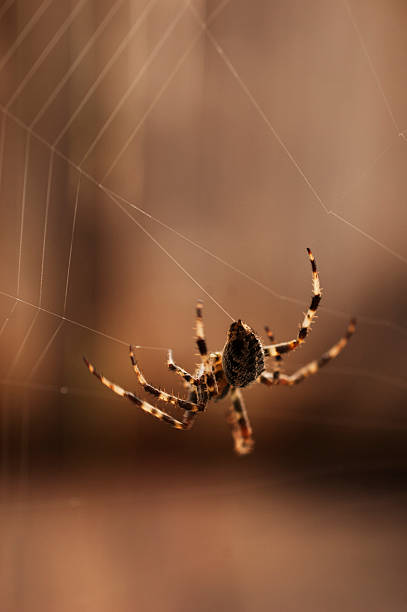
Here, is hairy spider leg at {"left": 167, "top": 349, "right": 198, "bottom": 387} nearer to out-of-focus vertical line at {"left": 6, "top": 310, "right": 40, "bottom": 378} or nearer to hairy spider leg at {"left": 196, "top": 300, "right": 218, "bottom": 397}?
hairy spider leg at {"left": 196, "top": 300, "right": 218, "bottom": 397}

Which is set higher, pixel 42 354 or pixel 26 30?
pixel 26 30

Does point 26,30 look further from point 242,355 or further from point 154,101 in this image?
point 242,355

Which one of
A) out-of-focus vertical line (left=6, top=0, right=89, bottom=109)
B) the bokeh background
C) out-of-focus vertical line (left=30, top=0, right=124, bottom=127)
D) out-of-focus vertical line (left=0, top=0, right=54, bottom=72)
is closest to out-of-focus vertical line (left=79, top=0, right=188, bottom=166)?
the bokeh background

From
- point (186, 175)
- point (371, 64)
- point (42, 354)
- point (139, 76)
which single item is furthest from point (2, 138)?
point (371, 64)

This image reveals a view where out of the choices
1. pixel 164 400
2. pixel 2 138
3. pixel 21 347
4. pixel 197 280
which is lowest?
pixel 164 400

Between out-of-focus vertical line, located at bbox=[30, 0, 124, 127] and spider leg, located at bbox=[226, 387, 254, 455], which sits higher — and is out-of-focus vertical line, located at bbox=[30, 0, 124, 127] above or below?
above

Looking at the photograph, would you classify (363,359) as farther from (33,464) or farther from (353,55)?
(33,464)
